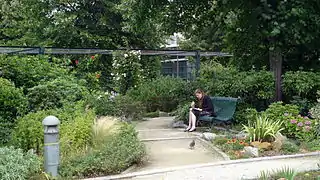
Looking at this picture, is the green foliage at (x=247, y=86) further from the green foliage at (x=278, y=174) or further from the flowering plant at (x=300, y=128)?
the green foliage at (x=278, y=174)

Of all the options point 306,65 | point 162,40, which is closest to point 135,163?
point 306,65

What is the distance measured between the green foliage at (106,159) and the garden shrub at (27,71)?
3780 millimetres

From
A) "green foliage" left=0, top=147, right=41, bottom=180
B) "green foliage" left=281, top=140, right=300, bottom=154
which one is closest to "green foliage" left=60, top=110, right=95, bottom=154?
"green foliage" left=0, top=147, right=41, bottom=180

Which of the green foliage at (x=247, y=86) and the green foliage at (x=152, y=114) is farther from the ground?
the green foliage at (x=247, y=86)

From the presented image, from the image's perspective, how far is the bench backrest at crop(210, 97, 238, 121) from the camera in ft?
34.5

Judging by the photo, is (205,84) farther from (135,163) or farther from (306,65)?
(135,163)

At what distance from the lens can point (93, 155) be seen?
649 cm

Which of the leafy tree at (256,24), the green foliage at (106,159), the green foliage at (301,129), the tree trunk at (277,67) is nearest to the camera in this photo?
the green foliage at (106,159)

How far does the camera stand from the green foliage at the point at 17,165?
17.6 feet

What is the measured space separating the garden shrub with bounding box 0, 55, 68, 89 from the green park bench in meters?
4.28

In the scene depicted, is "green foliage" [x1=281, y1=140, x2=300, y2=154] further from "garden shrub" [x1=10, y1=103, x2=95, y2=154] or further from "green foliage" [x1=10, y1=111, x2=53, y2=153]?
"green foliage" [x1=10, y1=111, x2=53, y2=153]

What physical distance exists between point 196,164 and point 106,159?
1664 mm

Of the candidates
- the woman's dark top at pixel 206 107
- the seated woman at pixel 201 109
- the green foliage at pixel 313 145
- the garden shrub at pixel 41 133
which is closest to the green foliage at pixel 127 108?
the seated woman at pixel 201 109

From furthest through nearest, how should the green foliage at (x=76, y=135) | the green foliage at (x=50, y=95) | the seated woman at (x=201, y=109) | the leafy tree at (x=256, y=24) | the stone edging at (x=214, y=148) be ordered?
the leafy tree at (x=256, y=24), the seated woman at (x=201, y=109), the green foliage at (x=50, y=95), the stone edging at (x=214, y=148), the green foliage at (x=76, y=135)
